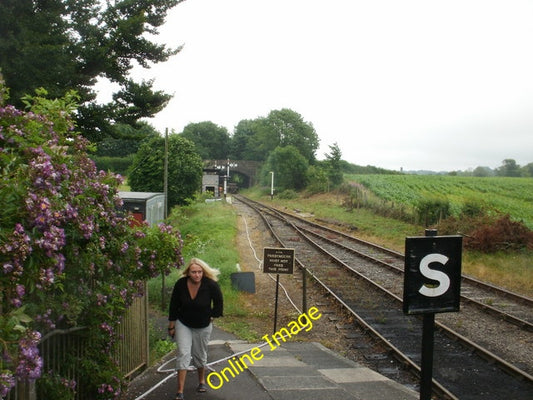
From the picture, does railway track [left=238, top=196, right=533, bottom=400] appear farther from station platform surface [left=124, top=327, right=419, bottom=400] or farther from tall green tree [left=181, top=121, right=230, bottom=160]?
tall green tree [left=181, top=121, right=230, bottom=160]

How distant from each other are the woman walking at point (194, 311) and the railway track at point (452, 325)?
12.1 feet

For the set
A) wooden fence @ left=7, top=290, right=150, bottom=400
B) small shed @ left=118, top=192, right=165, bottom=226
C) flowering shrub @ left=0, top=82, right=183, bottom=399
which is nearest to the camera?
flowering shrub @ left=0, top=82, right=183, bottom=399

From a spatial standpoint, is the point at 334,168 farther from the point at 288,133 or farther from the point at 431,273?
the point at 431,273

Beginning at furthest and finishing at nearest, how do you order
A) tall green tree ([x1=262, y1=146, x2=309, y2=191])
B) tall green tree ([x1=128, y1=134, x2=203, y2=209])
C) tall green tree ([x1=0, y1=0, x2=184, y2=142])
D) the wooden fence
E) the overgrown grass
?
tall green tree ([x1=262, y1=146, x2=309, y2=191])
tall green tree ([x1=128, y1=134, x2=203, y2=209])
the overgrown grass
tall green tree ([x1=0, y1=0, x2=184, y2=142])
the wooden fence

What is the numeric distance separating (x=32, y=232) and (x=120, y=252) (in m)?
1.92

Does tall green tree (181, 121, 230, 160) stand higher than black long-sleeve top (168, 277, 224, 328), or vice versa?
tall green tree (181, 121, 230, 160)

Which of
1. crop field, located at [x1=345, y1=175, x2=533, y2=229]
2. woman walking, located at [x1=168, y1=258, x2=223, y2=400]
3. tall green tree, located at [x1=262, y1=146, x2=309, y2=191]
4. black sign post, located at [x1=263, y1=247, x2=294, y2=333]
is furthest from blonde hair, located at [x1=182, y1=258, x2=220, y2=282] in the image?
tall green tree, located at [x1=262, y1=146, x2=309, y2=191]

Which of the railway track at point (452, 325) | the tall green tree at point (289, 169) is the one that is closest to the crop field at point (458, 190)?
the tall green tree at point (289, 169)

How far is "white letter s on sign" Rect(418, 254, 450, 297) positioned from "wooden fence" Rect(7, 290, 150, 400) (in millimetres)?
2962

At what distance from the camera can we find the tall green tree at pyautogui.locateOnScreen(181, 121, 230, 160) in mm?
115000

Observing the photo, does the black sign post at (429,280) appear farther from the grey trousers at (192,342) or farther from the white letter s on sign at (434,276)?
the grey trousers at (192,342)

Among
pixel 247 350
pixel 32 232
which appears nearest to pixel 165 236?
pixel 32 232

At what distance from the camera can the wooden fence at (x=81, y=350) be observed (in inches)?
166

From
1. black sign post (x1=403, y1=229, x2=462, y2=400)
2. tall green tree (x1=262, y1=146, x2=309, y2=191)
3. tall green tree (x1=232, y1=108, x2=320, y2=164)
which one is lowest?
black sign post (x1=403, y1=229, x2=462, y2=400)
